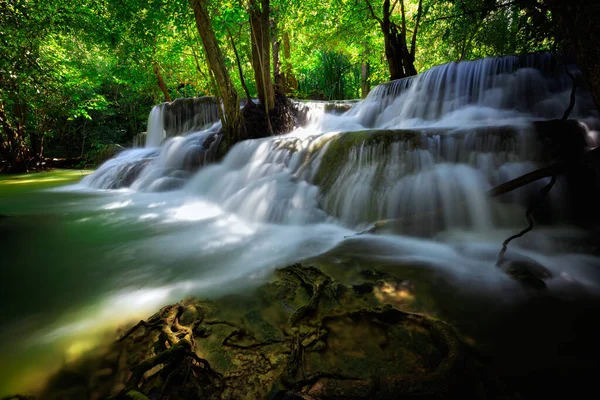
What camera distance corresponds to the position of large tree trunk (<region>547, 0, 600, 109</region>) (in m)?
1.90

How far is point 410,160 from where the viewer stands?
4020 millimetres

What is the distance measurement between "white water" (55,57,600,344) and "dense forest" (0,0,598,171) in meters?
1.18

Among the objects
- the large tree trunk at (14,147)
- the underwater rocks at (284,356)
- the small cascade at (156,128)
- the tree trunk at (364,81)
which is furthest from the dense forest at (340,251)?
the tree trunk at (364,81)

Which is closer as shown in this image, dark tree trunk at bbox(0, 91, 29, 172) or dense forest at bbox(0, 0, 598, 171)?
dense forest at bbox(0, 0, 598, 171)

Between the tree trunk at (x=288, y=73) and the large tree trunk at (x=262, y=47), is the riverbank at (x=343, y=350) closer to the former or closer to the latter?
the large tree trunk at (x=262, y=47)

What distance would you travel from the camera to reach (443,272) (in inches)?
90.2

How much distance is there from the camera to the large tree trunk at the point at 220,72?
21.0 feet

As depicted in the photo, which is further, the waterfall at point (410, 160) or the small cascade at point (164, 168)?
the small cascade at point (164, 168)

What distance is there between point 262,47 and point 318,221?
5.90m

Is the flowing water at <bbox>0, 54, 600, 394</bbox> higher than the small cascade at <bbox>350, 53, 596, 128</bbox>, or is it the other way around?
the small cascade at <bbox>350, 53, 596, 128</bbox>

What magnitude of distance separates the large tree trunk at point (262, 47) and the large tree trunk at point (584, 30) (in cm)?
663

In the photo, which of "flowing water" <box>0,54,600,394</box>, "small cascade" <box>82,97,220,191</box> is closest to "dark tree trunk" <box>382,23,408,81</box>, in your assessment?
"flowing water" <box>0,54,600,394</box>

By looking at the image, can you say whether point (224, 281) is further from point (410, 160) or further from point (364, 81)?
point (364, 81)

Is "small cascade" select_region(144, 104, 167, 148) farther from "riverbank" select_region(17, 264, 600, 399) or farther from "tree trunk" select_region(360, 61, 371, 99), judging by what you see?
"riverbank" select_region(17, 264, 600, 399)
